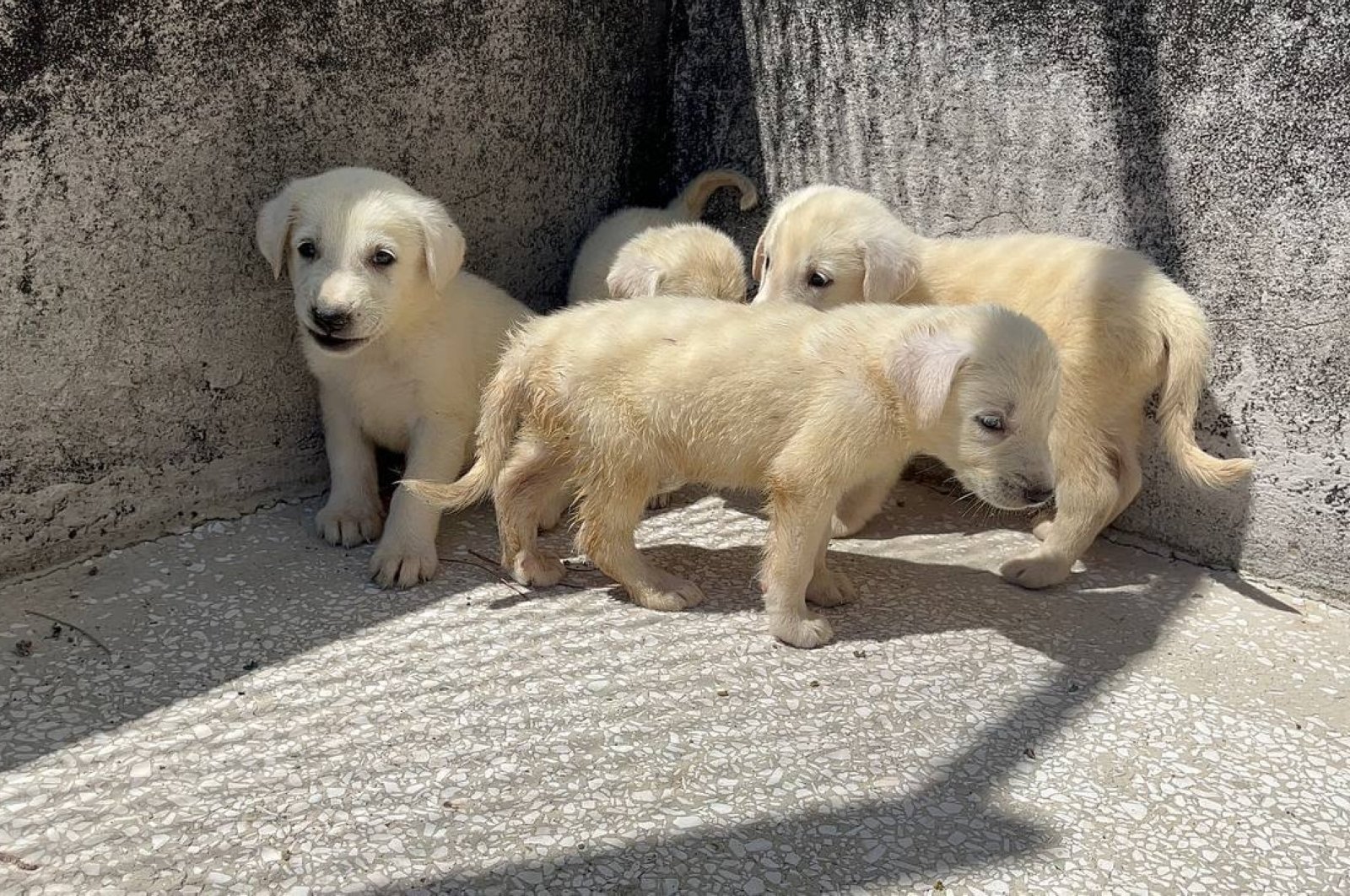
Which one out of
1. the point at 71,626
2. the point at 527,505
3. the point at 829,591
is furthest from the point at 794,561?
the point at 71,626

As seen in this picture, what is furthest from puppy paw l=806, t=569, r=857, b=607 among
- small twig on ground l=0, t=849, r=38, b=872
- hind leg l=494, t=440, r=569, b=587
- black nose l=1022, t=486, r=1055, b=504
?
small twig on ground l=0, t=849, r=38, b=872

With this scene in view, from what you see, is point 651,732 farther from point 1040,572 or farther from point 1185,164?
point 1185,164

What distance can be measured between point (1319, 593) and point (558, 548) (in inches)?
111

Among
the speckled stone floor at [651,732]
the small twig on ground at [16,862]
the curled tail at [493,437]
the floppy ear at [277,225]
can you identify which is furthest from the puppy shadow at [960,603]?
the small twig on ground at [16,862]

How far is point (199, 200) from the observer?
14.3 ft

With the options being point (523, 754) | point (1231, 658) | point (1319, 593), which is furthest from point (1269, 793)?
point (523, 754)

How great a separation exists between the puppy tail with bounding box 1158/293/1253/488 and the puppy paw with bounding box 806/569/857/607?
121 centimetres

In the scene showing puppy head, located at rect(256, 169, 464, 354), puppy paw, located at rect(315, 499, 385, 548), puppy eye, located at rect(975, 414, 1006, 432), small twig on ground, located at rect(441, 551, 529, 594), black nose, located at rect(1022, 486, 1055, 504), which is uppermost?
puppy head, located at rect(256, 169, 464, 354)

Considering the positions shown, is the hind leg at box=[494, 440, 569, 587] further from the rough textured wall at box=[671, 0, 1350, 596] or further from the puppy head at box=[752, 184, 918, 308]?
the rough textured wall at box=[671, 0, 1350, 596]

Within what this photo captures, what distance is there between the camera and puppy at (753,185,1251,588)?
160 inches

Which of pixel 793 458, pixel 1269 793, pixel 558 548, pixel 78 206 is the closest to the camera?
pixel 1269 793

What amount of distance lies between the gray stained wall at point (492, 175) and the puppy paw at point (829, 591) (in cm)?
139

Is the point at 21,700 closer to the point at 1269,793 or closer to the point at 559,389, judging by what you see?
the point at 559,389

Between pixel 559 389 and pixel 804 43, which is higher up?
pixel 804 43
